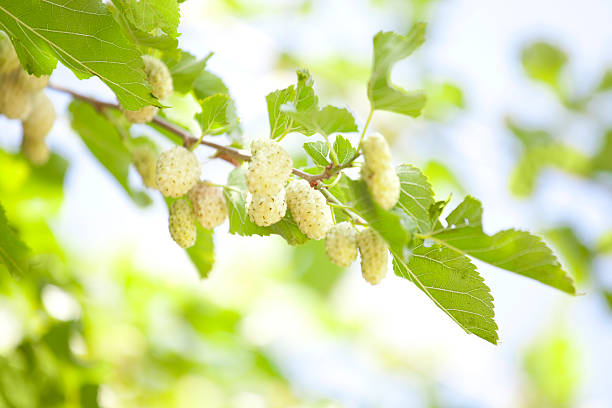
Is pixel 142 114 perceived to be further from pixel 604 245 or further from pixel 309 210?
pixel 604 245

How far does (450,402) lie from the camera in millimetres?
1721

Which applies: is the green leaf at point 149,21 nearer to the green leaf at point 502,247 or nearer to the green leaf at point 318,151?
the green leaf at point 318,151

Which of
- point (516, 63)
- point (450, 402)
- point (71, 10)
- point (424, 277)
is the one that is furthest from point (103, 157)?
point (516, 63)

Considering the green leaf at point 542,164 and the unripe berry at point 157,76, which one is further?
the green leaf at point 542,164

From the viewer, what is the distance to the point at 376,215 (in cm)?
37

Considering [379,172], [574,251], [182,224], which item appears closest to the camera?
[379,172]

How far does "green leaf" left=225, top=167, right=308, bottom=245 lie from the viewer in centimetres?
48

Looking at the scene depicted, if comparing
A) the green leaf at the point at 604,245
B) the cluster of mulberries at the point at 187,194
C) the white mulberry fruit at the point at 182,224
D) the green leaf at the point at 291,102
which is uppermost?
the green leaf at the point at 604,245

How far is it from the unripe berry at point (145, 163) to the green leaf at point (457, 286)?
0.28m

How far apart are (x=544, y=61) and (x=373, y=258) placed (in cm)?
172

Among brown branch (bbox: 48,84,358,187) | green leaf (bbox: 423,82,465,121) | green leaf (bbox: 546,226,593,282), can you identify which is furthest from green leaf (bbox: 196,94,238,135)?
green leaf (bbox: 546,226,593,282)

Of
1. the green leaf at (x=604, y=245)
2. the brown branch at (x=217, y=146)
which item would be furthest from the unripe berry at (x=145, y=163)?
the green leaf at (x=604, y=245)

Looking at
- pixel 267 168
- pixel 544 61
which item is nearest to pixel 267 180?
pixel 267 168

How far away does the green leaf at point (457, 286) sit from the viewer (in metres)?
→ 0.44
